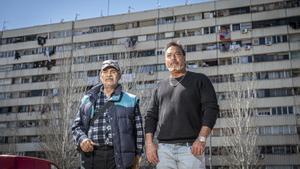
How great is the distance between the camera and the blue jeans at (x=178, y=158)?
3.46 metres

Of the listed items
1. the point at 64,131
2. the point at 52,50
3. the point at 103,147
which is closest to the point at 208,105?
the point at 103,147

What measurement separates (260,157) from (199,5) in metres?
17.4

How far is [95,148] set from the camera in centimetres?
374

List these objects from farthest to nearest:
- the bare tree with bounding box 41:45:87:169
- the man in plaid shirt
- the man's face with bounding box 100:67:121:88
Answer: the bare tree with bounding box 41:45:87:169 → the man's face with bounding box 100:67:121:88 → the man in plaid shirt

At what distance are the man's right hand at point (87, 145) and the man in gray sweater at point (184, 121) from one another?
0.60 meters

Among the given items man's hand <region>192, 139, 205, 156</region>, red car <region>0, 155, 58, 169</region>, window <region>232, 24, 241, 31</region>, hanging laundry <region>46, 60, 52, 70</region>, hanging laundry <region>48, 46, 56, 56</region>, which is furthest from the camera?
hanging laundry <region>48, 46, 56, 56</region>

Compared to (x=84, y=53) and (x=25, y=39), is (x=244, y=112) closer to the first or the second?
(x=84, y=53)

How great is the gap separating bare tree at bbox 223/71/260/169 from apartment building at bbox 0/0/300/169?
2.19ft

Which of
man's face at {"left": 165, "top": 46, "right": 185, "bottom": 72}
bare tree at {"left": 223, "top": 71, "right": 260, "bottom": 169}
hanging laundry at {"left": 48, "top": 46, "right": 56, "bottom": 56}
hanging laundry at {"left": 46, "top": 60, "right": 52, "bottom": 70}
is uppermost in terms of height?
hanging laundry at {"left": 48, "top": 46, "right": 56, "bottom": 56}

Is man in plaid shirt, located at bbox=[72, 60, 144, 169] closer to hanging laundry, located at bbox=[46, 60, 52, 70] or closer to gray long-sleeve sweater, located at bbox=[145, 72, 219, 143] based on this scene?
gray long-sleeve sweater, located at bbox=[145, 72, 219, 143]

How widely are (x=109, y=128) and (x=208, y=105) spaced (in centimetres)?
109

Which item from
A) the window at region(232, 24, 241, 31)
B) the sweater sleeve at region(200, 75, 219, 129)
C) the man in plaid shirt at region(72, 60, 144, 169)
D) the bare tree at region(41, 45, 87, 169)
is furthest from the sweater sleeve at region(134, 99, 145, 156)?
the window at region(232, 24, 241, 31)

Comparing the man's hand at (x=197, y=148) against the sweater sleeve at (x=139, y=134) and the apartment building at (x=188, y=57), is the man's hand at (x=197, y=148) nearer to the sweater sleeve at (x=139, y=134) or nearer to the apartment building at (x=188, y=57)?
the sweater sleeve at (x=139, y=134)

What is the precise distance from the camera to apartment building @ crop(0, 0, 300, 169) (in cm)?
3297
